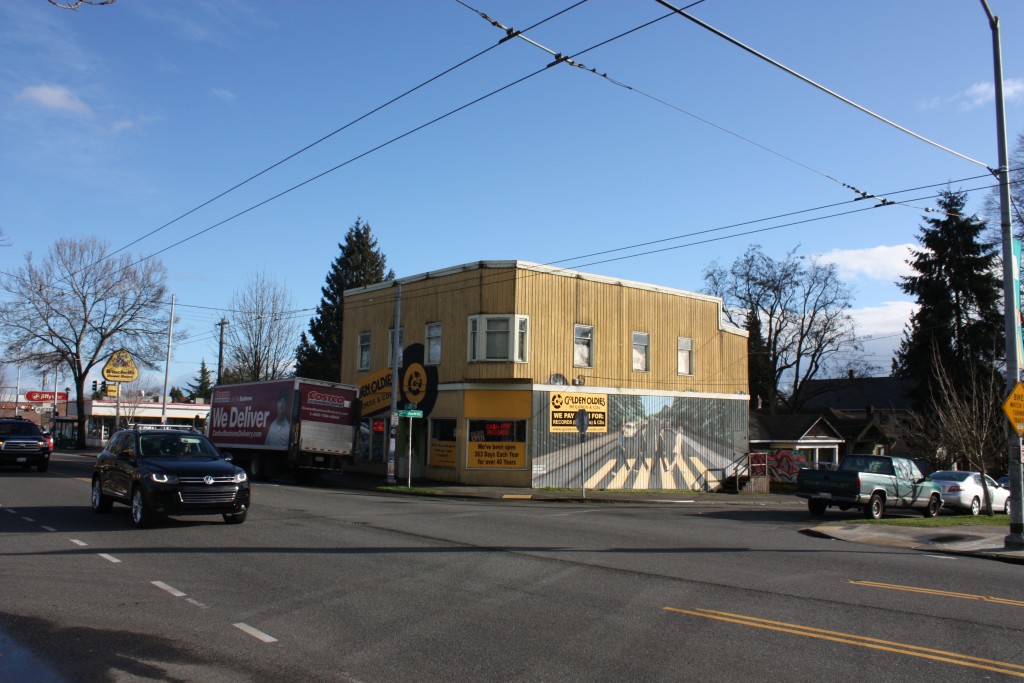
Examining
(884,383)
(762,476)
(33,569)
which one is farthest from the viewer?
(884,383)

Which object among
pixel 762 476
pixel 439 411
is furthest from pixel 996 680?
pixel 762 476

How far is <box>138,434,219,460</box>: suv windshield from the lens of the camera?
46.9 ft

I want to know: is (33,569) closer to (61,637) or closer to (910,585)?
(61,637)

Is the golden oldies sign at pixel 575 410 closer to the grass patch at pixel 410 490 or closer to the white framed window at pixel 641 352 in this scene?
the white framed window at pixel 641 352

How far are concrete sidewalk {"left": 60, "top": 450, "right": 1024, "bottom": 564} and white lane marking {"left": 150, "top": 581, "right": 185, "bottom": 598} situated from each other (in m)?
13.3

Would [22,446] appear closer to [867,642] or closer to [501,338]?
[501,338]

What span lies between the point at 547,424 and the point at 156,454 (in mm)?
17307

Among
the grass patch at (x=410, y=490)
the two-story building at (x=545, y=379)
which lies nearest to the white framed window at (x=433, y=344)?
the two-story building at (x=545, y=379)

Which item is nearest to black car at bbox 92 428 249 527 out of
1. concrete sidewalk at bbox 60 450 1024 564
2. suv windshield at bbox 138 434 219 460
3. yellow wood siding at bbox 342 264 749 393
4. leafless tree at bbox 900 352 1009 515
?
suv windshield at bbox 138 434 219 460

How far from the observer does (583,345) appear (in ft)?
103

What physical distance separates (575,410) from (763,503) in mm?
7670

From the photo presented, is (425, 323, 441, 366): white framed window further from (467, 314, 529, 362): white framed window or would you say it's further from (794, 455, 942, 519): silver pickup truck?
(794, 455, 942, 519): silver pickup truck

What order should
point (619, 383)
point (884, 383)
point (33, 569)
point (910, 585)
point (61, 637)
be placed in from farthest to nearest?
point (884, 383), point (619, 383), point (910, 585), point (33, 569), point (61, 637)

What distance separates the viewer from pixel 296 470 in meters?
29.2
